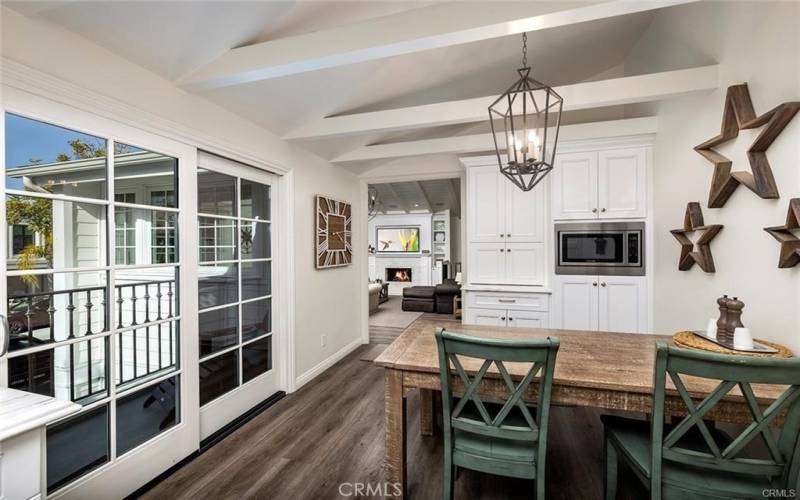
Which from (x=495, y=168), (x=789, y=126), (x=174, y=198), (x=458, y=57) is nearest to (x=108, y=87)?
(x=174, y=198)

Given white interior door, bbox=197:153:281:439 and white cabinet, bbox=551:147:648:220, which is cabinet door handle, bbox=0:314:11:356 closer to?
white interior door, bbox=197:153:281:439

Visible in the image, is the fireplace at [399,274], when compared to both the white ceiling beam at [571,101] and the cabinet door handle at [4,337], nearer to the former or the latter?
the white ceiling beam at [571,101]

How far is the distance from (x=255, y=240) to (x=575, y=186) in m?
3.01

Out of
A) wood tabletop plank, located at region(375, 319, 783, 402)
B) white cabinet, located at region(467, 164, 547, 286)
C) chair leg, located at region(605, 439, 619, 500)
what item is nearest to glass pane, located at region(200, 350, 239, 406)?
wood tabletop plank, located at region(375, 319, 783, 402)

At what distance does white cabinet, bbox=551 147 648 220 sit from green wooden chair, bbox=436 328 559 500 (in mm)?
2316

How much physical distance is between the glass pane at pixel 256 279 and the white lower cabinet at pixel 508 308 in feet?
6.66

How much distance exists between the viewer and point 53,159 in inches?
62.8

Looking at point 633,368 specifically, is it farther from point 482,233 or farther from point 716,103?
point 482,233

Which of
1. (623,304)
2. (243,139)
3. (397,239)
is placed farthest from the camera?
(397,239)

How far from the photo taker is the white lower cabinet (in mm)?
3475

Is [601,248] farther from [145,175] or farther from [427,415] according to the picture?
[145,175]

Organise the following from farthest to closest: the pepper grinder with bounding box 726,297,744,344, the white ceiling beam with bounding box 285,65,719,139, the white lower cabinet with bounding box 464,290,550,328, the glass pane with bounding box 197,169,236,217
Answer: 1. the white lower cabinet with bounding box 464,290,550,328
2. the glass pane with bounding box 197,169,236,217
3. the white ceiling beam with bounding box 285,65,719,139
4. the pepper grinder with bounding box 726,297,744,344

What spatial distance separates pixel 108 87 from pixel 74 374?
1.44 meters

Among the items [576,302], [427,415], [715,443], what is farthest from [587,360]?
[576,302]
